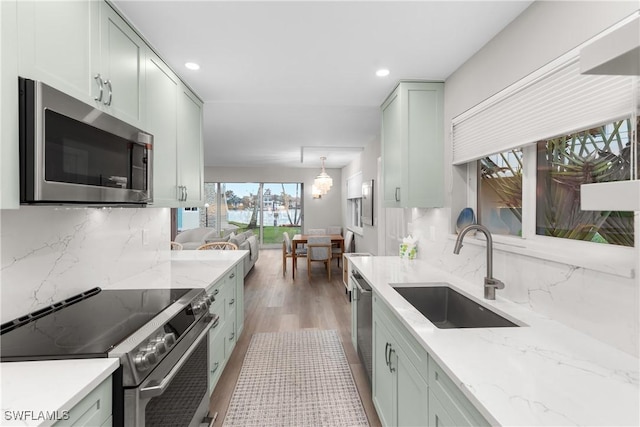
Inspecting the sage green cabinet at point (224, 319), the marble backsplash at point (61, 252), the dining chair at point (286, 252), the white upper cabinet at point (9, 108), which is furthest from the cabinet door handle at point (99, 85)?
the dining chair at point (286, 252)

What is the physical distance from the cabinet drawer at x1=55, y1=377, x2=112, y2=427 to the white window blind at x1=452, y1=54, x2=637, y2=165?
173 cm

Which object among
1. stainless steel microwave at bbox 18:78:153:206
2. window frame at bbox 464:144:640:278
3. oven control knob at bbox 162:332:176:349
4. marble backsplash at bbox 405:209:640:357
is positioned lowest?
oven control knob at bbox 162:332:176:349

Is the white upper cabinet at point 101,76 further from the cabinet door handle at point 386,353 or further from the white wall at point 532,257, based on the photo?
the white wall at point 532,257

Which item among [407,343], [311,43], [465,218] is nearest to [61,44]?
[311,43]

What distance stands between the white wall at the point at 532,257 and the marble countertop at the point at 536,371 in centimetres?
8

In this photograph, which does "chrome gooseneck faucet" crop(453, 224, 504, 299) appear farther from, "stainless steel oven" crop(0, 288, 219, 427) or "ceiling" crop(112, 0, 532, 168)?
"stainless steel oven" crop(0, 288, 219, 427)

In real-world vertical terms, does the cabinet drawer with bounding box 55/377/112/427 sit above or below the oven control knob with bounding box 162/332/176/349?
below

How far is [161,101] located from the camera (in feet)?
6.77

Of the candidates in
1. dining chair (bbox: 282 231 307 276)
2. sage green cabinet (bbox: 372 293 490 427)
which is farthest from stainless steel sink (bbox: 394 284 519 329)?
dining chair (bbox: 282 231 307 276)

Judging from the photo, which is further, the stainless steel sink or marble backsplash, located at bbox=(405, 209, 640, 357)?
the stainless steel sink

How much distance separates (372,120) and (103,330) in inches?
137

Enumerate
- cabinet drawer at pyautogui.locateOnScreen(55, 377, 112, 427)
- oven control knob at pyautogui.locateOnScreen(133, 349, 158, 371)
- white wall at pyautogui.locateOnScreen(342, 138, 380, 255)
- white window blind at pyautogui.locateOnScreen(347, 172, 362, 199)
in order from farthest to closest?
white window blind at pyautogui.locateOnScreen(347, 172, 362, 199) < white wall at pyautogui.locateOnScreen(342, 138, 380, 255) < oven control knob at pyautogui.locateOnScreen(133, 349, 158, 371) < cabinet drawer at pyautogui.locateOnScreen(55, 377, 112, 427)

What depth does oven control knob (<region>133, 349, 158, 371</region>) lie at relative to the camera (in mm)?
1055

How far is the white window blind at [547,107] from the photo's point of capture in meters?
1.08
